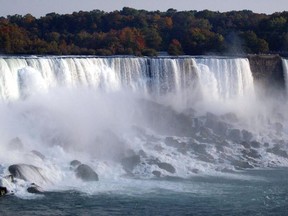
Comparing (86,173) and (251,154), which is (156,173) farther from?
(251,154)

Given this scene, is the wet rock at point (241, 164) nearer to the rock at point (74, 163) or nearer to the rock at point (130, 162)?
the rock at point (130, 162)

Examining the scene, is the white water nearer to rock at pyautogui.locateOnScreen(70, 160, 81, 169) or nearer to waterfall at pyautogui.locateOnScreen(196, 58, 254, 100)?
waterfall at pyautogui.locateOnScreen(196, 58, 254, 100)

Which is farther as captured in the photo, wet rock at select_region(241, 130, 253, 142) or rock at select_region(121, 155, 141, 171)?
wet rock at select_region(241, 130, 253, 142)

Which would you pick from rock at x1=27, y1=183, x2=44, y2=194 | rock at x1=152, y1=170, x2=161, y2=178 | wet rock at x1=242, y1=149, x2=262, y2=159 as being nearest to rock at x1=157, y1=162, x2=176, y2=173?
rock at x1=152, y1=170, x2=161, y2=178

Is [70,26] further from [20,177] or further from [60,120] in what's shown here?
[20,177]

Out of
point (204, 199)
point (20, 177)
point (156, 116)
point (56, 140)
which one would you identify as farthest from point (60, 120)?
point (204, 199)

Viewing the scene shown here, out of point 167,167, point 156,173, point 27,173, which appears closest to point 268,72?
point 167,167
